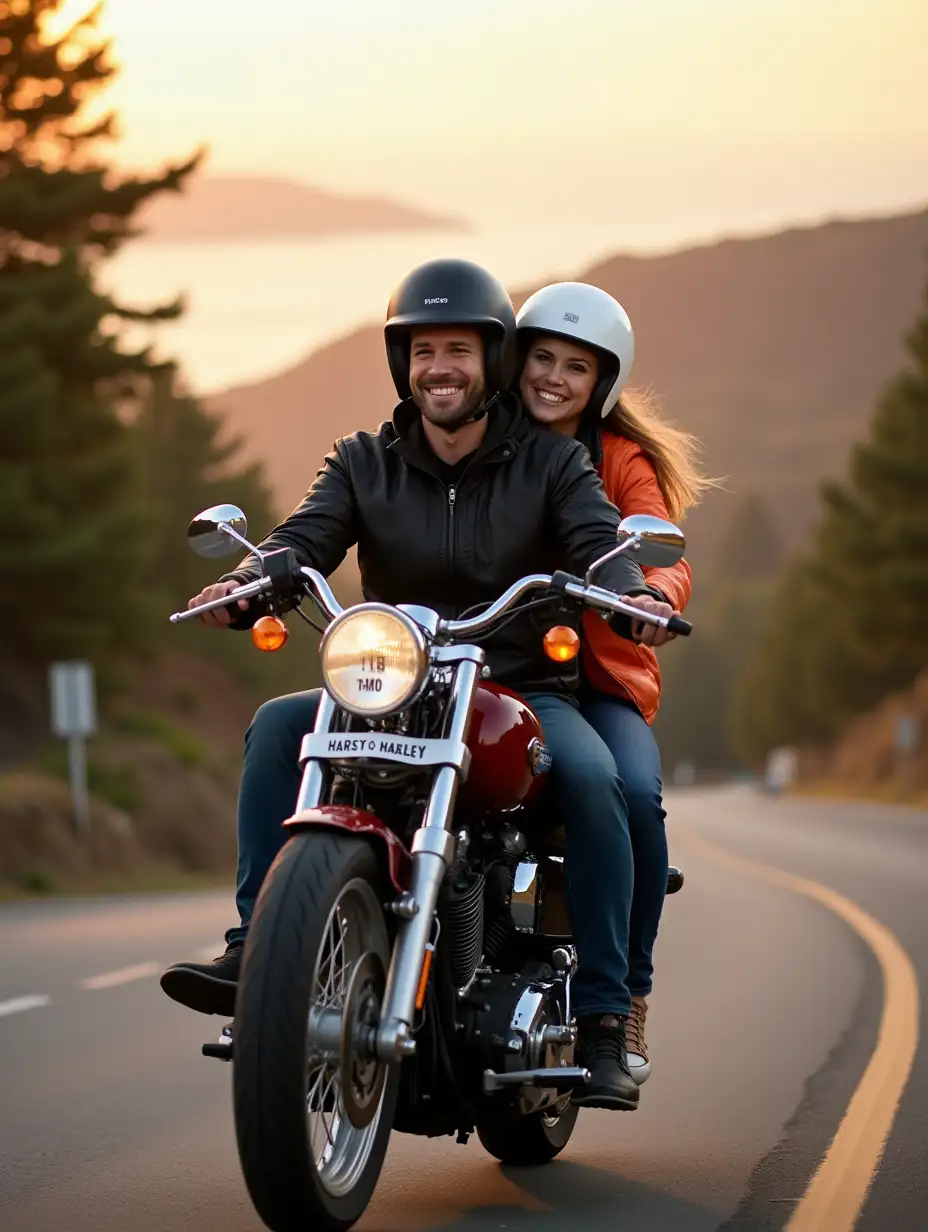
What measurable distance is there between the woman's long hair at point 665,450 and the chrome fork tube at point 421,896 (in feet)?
6.19

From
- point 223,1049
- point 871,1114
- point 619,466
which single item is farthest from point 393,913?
point 871,1114

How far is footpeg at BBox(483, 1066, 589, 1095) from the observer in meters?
5.19

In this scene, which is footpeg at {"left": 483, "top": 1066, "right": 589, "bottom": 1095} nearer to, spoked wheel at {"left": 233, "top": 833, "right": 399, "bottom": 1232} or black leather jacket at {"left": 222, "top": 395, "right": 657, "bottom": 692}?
spoked wheel at {"left": 233, "top": 833, "right": 399, "bottom": 1232}

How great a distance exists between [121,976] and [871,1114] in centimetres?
607

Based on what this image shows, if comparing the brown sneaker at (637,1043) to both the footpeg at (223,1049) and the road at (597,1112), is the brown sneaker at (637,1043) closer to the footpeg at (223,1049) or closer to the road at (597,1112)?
the road at (597,1112)

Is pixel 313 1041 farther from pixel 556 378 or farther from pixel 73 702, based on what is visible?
pixel 73 702

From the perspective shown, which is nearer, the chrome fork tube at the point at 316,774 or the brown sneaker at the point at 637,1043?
the chrome fork tube at the point at 316,774

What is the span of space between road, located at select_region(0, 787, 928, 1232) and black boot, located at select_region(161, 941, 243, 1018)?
1.73ft

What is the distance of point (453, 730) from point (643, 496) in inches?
69.1

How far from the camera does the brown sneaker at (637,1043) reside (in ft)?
19.3

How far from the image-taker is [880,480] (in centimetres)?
6475

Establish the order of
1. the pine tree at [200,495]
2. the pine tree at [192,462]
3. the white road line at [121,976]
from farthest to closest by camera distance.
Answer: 1. the pine tree at [192,462]
2. the pine tree at [200,495]
3. the white road line at [121,976]

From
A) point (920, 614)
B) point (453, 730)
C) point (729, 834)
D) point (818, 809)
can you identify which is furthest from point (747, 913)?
point (920, 614)

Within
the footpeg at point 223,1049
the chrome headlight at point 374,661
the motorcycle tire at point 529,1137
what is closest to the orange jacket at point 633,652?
the motorcycle tire at point 529,1137
